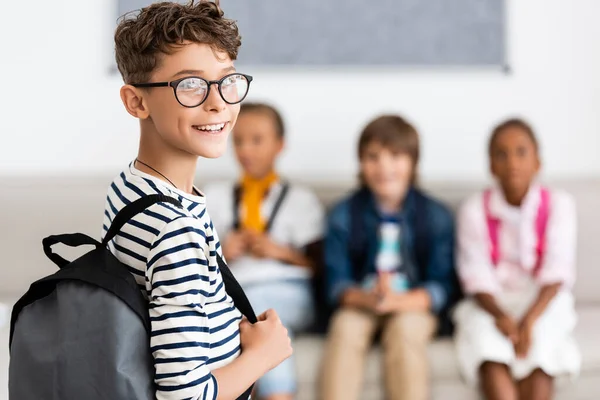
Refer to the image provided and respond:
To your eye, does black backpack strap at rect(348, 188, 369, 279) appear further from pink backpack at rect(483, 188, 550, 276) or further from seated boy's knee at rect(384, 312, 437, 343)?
pink backpack at rect(483, 188, 550, 276)

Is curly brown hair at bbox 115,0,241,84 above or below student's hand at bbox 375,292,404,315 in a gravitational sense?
above

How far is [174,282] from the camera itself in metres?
0.93

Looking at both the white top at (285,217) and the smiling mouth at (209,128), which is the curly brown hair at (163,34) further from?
the white top at (285,217)

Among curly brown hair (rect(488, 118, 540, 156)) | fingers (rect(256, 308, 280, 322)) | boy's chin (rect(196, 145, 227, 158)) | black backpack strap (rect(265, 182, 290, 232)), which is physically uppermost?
boy's chin (rect(196, 145, 227, 158))

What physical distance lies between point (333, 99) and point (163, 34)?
221cm

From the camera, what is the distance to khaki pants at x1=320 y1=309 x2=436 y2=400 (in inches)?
94.4

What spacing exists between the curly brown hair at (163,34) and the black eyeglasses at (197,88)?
0.03 meters

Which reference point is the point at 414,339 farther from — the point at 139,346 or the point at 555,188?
the point at 139,346

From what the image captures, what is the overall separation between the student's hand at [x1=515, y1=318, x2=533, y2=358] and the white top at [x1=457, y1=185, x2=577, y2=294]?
0.63 ft

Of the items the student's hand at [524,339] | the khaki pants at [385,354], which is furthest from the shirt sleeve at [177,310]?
the student's hand at [524,339]

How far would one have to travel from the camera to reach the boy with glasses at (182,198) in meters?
0.94

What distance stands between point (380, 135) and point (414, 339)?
0.69m

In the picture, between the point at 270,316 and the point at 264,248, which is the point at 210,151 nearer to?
the point at 270,316

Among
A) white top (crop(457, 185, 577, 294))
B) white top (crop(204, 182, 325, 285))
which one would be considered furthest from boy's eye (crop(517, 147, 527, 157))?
white top (crop(204, 182, 325, 285))
